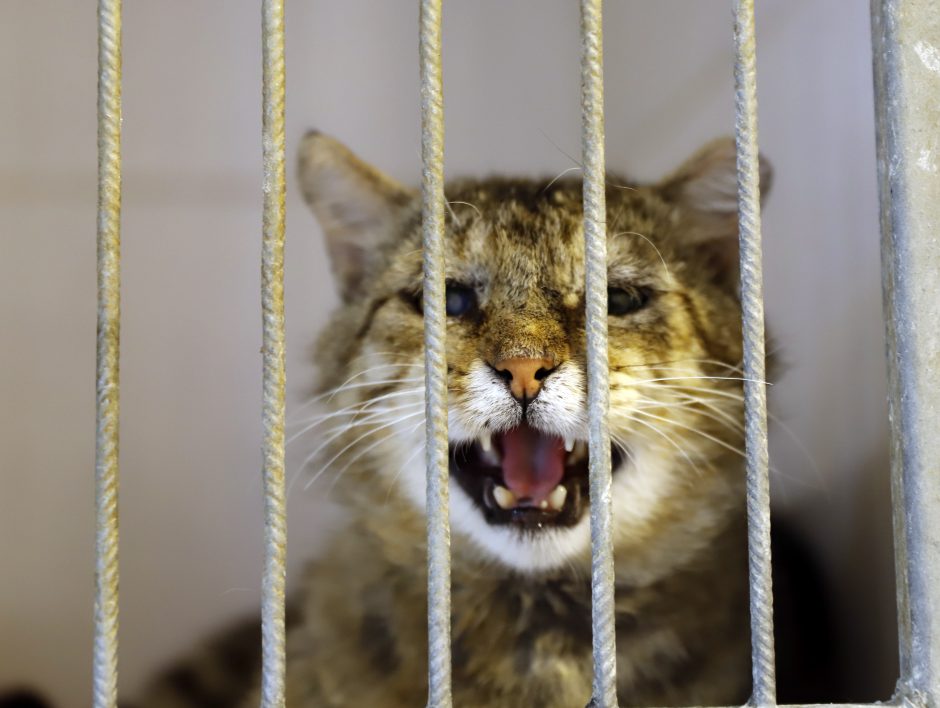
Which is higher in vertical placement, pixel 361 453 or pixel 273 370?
pixel 273 370

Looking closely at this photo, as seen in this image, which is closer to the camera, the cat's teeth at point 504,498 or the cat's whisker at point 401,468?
the cat's teeth at point 504,498

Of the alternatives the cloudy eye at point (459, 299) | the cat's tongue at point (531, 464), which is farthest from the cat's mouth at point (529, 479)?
the cloudy eye at point (459, 299)

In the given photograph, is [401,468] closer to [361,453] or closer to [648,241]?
[361,453]

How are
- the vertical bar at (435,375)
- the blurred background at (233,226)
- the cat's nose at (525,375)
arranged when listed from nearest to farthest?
the vertical bar at (435,375), the cat's nose at (525,375), the blurred background at (233,226)

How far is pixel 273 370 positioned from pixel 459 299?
64 centimetres

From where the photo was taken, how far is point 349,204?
185 cm

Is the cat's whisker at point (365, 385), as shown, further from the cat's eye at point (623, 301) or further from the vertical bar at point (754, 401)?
the vertical bar at point (754, 401)

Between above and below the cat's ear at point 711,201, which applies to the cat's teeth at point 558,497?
below

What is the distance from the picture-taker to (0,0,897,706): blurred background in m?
2.01

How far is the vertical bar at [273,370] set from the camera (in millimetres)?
1078

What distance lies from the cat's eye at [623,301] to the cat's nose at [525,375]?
0.29 m

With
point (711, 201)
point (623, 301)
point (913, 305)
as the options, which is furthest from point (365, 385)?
point (913, 305)

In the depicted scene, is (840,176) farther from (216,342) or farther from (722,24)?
(216,342)

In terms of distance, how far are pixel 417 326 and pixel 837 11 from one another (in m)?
1.15
